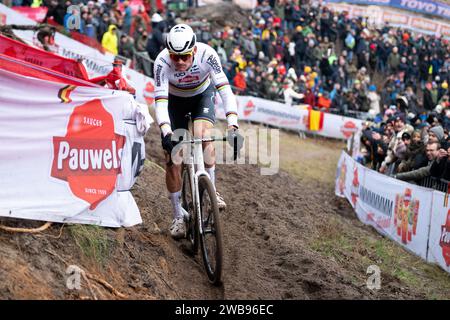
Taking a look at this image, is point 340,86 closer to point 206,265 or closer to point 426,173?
point 426,173

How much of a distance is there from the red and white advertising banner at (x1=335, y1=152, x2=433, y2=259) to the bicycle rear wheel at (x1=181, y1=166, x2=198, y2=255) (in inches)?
A: 166

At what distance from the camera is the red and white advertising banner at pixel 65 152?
6.36 meters

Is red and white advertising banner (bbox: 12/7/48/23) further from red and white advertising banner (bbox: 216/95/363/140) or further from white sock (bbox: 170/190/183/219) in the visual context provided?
white sock (bbox: 170/190/183/219)

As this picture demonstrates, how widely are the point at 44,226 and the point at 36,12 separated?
47.4ft

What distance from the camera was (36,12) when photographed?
63.9ft

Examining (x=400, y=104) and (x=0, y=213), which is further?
(x=400, y=104)

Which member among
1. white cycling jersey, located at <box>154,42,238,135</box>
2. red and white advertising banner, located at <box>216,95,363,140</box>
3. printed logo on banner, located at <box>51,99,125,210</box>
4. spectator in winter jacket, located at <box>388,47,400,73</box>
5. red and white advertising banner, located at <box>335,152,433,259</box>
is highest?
white cycling jersey, located at <box>154,42,238,135</box>

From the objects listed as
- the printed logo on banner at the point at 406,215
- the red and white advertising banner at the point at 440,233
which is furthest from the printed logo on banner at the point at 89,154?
the printed logo on banner at the point at 406,215

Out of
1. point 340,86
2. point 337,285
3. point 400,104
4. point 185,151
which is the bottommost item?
point 340,86

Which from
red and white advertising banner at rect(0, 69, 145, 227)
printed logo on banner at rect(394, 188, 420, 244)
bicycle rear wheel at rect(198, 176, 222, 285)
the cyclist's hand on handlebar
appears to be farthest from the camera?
printed logo on banner at rect(394, 188, 420, 244)

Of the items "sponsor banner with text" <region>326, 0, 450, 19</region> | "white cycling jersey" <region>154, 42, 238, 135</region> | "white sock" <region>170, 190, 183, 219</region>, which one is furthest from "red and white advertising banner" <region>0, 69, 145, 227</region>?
"sponsor banner with text" <region>326, 0, 450, 19</region>

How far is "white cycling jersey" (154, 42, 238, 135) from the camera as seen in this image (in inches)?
287

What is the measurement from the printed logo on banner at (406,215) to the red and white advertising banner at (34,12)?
12490 mm

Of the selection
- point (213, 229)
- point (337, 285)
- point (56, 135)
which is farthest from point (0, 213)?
point (337, 285)
